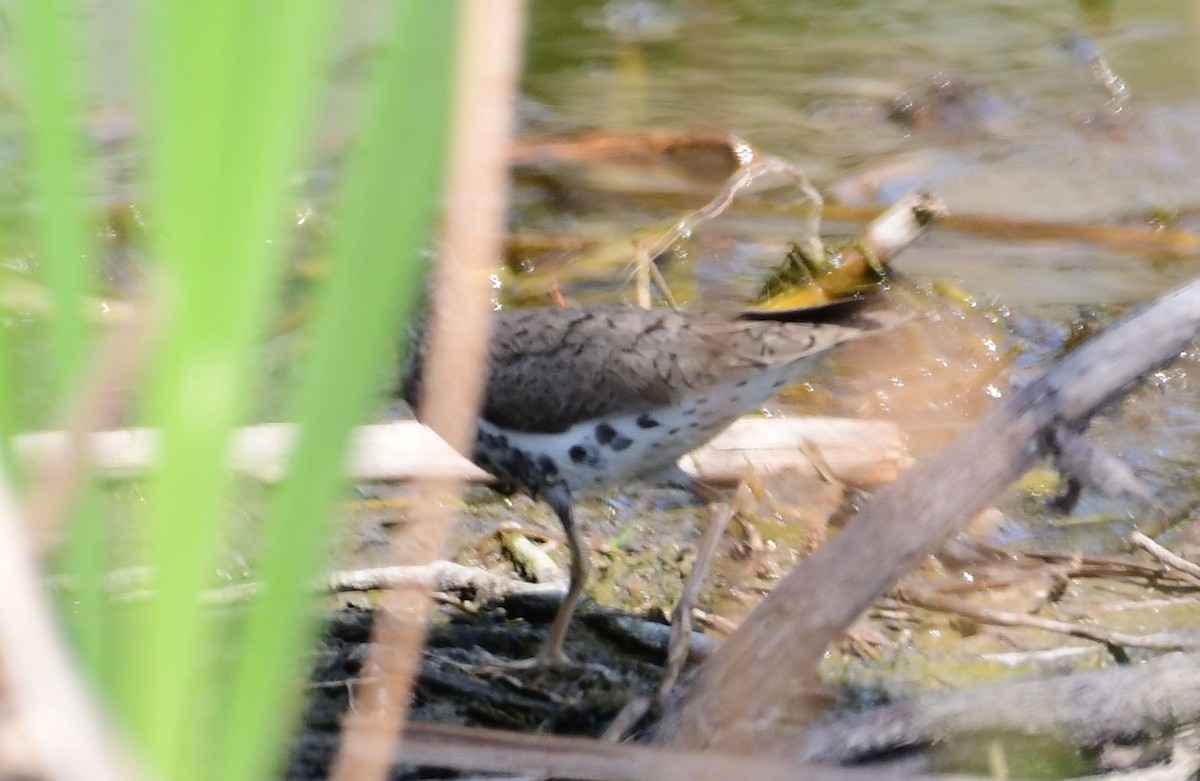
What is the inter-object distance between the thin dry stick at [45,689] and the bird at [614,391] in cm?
274

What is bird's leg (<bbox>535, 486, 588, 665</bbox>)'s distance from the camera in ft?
12.2

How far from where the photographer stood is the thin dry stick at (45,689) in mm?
941

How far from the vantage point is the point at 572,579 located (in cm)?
392

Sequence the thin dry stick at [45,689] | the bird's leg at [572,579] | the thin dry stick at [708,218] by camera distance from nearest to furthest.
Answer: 1. the thin dry stick at [45,689]
2. the bird's leg at [572,579]
3. the thin dry stick at [708,218]

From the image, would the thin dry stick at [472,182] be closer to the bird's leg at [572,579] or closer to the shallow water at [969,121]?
the bird's leg at [572,579]

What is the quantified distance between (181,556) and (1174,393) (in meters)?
5.06

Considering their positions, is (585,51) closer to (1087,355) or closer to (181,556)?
(1087,355)

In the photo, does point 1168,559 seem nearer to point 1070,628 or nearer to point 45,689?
point 1070,628

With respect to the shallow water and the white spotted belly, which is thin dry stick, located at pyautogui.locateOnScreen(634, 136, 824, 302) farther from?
the white spotted belly

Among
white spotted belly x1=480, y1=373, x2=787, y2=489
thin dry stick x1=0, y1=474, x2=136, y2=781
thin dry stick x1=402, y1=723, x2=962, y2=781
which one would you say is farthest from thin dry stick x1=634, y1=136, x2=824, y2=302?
thin dry stick x1=0, y1=474, x2=136, y2=781

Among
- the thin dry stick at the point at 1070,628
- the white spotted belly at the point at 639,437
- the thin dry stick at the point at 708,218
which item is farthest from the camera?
the thin dry stick at the point at 708,218

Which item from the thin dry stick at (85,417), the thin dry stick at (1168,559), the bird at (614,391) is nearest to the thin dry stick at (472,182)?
the thin dry stick at (85,417)

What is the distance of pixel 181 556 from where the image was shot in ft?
3.66

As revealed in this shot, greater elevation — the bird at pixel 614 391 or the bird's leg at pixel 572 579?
the bird at pixel 614 391
